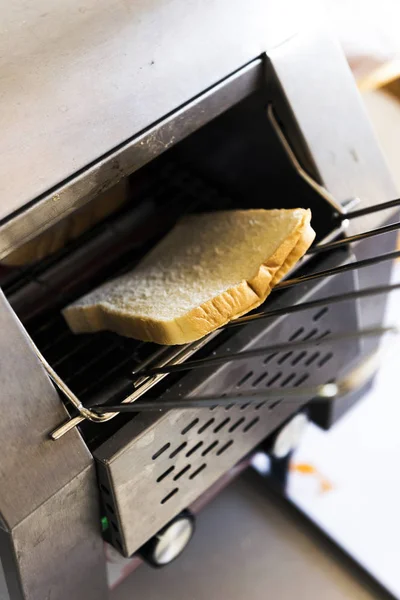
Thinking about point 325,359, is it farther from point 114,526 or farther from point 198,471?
point 114,526

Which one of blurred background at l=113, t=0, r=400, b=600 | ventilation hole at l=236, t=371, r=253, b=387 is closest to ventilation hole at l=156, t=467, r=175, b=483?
ventilation hole at l=236, t=371, r=253, b=387

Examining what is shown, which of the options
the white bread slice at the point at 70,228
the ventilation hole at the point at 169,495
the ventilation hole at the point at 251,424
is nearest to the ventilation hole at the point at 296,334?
the ventilation hole at the point at 251,424

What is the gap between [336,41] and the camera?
80cm

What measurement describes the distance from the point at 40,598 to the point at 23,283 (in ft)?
1.18

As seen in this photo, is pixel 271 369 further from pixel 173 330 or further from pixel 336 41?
pixel 336 41

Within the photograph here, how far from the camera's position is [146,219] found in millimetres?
957

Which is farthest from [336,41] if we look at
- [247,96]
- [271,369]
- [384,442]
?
[384,442]

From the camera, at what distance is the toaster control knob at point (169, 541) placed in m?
0.81

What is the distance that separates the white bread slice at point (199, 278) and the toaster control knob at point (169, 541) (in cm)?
24

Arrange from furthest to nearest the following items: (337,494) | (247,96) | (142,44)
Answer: (337,494), (247,96), (142,44)

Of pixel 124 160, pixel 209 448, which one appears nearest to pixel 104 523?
pixel 209 448

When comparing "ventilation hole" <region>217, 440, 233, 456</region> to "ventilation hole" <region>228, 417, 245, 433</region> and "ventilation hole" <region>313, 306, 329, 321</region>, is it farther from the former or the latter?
"ventilation hole" <region>313, 306, 329, 321</region>

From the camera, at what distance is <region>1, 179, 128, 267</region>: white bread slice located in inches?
34.0

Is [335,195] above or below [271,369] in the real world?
above
